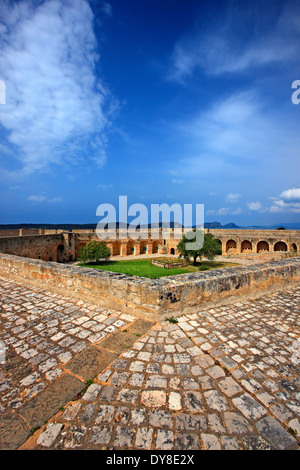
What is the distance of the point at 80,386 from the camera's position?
223cm

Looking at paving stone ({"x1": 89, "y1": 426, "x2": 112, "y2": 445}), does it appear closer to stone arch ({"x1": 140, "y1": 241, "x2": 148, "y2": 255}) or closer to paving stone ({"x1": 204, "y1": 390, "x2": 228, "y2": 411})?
paving stone ({"x1": 204, "y1": 390, "x2": 228, "y2": 411})

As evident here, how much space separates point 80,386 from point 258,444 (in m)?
1.66

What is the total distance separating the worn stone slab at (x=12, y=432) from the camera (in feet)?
5.54

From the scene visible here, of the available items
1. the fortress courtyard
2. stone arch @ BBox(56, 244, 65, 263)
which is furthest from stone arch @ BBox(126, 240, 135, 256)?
the fortress courtyard

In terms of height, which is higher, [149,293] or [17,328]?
[149,293]

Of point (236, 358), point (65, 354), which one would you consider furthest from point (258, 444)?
point (65, 354)

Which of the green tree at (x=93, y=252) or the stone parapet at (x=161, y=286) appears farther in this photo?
the green tree at (x=93, y=252)

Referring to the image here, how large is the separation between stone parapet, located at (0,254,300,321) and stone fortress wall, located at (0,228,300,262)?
516 inches

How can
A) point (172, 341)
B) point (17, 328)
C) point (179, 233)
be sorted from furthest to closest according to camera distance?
point (179, 233), point (17, 328), point (172, 341)

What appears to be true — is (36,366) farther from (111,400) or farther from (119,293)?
(119,293)

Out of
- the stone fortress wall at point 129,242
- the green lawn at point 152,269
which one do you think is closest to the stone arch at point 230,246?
the stone fortress wall at point 129,242

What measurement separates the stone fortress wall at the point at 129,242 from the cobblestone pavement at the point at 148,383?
15481 millimetres

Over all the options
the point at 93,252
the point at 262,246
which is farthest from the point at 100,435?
the point at 262,246

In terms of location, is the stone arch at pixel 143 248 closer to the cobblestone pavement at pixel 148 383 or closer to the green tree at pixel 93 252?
the green tree at pixel 93 252
